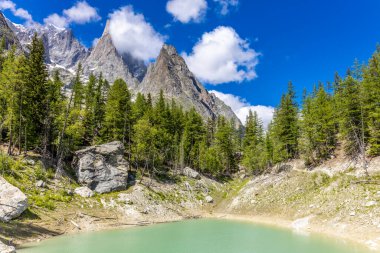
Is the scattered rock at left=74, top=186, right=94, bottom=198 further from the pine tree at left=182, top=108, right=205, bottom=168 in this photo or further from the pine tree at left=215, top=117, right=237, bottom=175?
the pine tree at left=215, top=117, right=237, bottom=175

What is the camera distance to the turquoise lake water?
25.2 m

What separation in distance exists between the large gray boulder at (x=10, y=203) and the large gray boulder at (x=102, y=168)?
1647cm

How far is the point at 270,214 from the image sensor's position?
150 feet

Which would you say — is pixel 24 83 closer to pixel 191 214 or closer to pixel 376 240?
pixel 191 214

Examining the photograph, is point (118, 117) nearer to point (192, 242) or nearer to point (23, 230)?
point (23, 230)

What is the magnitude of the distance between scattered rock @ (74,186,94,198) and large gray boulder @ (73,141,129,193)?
235cm

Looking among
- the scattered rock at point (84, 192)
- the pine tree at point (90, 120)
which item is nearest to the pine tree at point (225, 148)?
the pine tree at point (90, 120)

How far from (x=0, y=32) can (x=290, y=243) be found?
148 meters

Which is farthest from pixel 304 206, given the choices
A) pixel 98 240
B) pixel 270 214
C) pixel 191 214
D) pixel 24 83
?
pixel 24 83

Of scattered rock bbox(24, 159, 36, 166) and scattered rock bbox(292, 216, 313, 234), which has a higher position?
scattered rock bbox(24, 159, 36, 166)

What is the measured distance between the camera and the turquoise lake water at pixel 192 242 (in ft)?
82.5

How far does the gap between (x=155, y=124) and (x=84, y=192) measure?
29297 mm

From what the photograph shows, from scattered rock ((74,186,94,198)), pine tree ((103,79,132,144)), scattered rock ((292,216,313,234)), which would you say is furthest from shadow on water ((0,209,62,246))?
scattered rock ((292,216,313,234))

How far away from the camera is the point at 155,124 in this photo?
6831 centimetres
